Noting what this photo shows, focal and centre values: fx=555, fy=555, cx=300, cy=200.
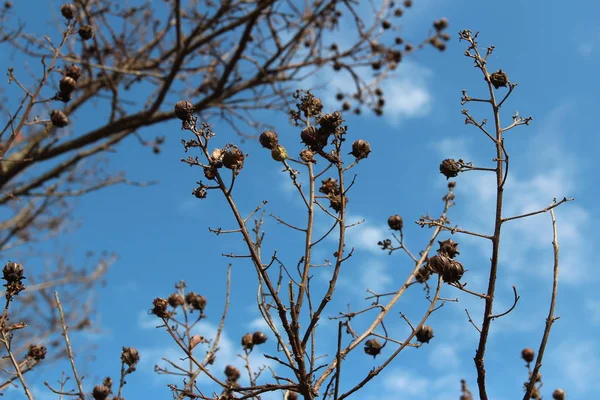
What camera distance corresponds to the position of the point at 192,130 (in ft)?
5.41

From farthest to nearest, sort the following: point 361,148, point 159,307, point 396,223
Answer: point 396,223 < point 159,307 < point 361,148

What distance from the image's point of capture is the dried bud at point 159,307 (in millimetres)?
2008

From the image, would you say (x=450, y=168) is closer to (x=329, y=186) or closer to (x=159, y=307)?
(x=329, y=186)

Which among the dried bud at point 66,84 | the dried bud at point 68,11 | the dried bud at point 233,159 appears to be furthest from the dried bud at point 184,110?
the dried bud at point 68,11

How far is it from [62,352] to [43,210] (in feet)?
7.55

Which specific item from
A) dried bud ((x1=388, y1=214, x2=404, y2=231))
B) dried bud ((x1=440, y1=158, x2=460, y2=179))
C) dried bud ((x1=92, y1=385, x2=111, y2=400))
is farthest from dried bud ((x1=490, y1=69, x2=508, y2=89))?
dried bud ((x1=92, y1=385, x2=111, y2=400))

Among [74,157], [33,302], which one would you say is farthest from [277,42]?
[33,302]

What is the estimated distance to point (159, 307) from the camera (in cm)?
201

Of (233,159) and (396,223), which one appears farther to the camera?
(396,223)

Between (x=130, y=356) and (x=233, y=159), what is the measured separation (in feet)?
3.45

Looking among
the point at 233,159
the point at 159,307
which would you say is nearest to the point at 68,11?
the point at 159,307

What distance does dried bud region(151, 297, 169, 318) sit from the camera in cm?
201

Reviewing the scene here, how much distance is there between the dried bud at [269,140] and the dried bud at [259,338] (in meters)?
1.07

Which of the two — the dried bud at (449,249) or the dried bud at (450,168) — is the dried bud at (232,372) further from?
the dried bud at (450,168)
